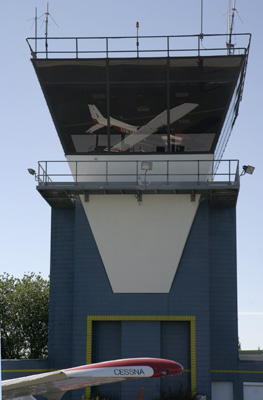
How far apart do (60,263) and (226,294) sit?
7.22 m

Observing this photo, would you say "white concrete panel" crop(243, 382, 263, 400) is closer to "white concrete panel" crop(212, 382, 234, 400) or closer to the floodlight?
"white concrete panel" crop(212, 382, 234, 400)

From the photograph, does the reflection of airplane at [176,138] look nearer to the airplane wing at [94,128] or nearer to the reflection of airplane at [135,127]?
the reflection of airplane at [135,127]

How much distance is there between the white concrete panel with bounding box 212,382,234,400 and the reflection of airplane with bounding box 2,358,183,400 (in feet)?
32.1

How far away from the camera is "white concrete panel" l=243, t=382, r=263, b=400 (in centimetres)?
2722

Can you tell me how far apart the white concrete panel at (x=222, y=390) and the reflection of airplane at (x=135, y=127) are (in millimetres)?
10491

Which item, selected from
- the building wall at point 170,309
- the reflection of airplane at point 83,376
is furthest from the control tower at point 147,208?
the reflection of airplane at point 83,376

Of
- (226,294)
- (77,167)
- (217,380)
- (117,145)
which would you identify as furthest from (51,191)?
(217,380)

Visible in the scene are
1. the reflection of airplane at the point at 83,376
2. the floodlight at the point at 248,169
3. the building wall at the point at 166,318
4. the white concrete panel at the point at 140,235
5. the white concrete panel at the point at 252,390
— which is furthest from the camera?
the white concrete panel at the point at 140,235

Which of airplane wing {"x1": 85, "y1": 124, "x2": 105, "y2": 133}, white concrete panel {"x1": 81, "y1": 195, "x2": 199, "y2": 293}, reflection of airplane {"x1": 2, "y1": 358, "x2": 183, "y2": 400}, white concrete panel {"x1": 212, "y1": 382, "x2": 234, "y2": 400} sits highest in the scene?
airplane wing {"x1": 85, "y1": 124, "x2": 105, "y2": 133}

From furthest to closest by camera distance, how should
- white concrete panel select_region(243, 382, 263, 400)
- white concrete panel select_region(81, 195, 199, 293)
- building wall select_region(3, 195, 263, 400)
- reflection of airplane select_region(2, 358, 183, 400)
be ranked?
white concrete panel select_region(81, 195, 199, 293) < white concrete panel select_region(243, 382, 263, 400) < building wall select_region(3, 195, 263, 400) < reflection of airplane select_region(2, 358, 183, 400)

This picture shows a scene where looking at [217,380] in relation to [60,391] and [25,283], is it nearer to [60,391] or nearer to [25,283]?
[60,391]

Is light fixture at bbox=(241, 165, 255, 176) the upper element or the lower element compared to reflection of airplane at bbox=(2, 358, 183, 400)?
upper

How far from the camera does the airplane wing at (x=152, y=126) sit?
88.8 ft

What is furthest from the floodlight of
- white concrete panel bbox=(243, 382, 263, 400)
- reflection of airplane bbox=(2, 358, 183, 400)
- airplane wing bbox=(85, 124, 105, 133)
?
reflection of airplane bbox=(2, 358, 183, 400)
